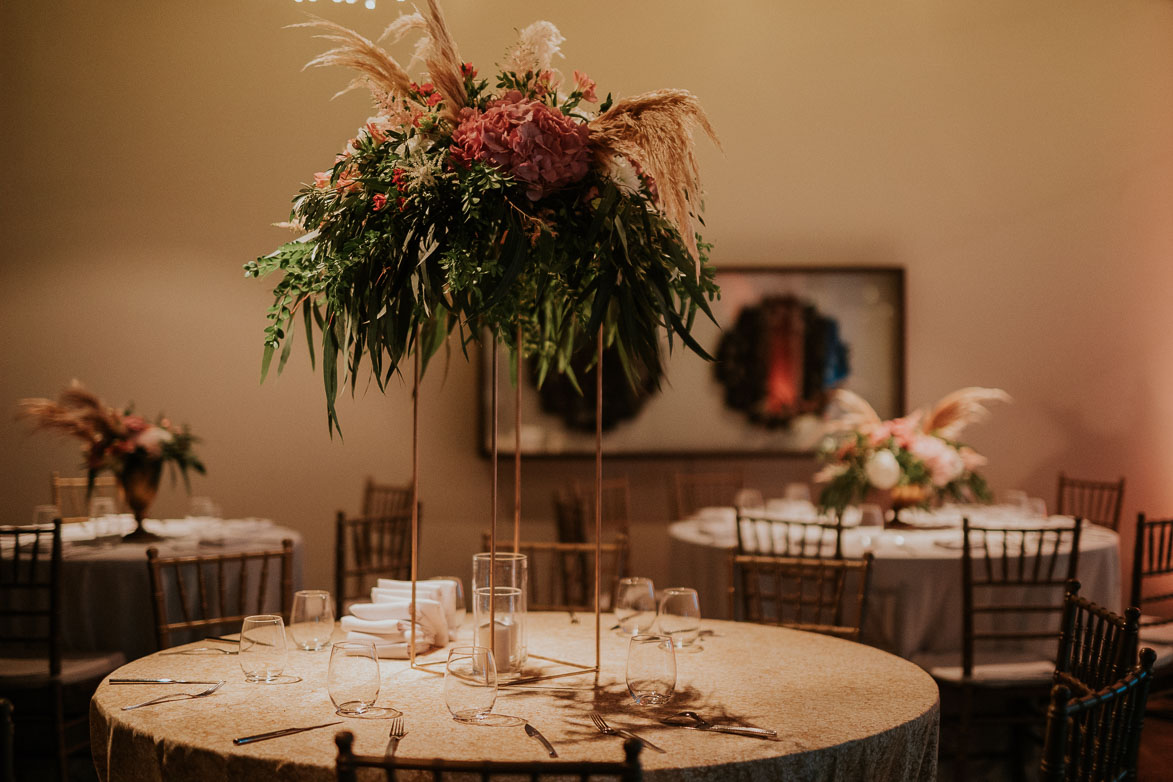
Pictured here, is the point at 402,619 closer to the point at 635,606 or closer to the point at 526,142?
the point at 635,606

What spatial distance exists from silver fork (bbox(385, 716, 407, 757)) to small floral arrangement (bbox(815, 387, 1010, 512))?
2987 millimetres

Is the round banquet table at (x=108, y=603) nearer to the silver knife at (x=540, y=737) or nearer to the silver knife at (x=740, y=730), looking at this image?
the silver knife at (x=540, y=737)

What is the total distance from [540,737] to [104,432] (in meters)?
3.24

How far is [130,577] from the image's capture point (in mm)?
3949

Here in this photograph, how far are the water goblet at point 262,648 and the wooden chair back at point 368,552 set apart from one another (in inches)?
74.1

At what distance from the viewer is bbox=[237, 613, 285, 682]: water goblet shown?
6.56 ft

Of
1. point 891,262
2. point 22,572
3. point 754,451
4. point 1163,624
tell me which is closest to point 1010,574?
point 1163,624

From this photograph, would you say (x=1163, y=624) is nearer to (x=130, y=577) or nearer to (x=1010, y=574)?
(x=1010, y=574)

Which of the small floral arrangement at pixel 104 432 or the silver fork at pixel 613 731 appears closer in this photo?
the silver fork at pixel 613 731

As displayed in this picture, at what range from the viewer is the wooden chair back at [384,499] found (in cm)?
552

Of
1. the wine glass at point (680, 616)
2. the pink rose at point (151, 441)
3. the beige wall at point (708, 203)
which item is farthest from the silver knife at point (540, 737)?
the beige wall at point (708, 203)

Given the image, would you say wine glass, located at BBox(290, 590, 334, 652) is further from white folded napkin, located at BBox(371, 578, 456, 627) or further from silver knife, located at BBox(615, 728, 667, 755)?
silver knife, located at BBox(615, 728, 667, 755)

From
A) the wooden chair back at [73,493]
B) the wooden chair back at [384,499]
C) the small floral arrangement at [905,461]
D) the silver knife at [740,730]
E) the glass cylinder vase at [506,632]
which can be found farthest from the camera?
the wooden chair back at [384,499]

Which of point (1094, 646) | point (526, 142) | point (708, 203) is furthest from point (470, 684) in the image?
point (708, 203)
